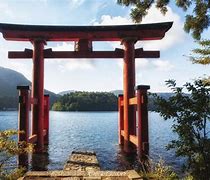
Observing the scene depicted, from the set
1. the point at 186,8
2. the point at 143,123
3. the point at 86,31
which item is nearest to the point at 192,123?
the point at 186,8

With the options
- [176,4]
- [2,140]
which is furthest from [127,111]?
[2,140]

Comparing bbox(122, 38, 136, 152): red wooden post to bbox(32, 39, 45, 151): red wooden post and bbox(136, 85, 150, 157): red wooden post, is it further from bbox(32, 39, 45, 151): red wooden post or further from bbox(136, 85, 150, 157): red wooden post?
bbox(32, 39, 45, 151): red wooden post

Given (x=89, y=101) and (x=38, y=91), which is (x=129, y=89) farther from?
(x=89, y=101)

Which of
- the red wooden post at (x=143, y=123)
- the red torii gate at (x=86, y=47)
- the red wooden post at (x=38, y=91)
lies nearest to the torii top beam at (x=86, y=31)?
the red torii gate at (x=86, y=47)

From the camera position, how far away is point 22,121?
10.1 m

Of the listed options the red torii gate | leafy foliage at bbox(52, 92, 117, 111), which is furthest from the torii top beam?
leafy foliage at bbox(52, 92, 117, 111)

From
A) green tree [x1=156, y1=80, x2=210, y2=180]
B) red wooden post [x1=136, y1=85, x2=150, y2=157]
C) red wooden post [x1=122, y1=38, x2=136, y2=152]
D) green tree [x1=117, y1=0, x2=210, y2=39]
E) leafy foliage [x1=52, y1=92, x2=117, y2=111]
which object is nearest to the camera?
green tree [x1=156, y1=80, x2=210, y2=180]

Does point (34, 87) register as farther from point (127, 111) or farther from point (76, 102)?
point (76, 102)

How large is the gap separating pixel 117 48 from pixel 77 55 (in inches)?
69.8

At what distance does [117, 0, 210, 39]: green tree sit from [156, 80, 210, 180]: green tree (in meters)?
2.75

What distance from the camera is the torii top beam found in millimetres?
A: 12461

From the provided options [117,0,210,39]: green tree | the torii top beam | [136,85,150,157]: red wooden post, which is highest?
the torii top beam

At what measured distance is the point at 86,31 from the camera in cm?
→ 1272

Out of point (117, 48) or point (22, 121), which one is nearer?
point (22, 121)
